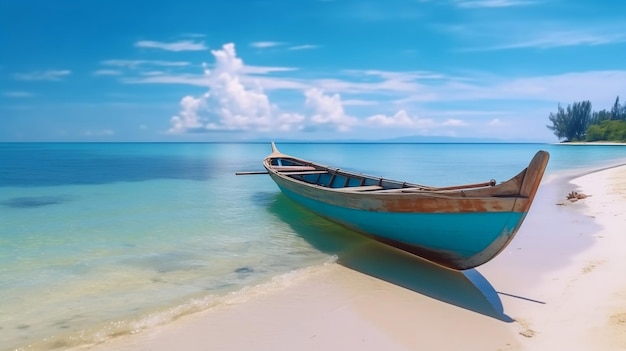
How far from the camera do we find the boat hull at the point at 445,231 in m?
5.16

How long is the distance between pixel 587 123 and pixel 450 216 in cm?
12214

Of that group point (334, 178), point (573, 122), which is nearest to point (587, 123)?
point (573, 122)

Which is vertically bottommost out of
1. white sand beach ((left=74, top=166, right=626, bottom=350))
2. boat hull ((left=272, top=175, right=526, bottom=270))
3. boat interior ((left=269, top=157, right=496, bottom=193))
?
white sand beach ((left=74, top=166, right=626, bottom=350))

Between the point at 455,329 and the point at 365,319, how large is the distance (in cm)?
103

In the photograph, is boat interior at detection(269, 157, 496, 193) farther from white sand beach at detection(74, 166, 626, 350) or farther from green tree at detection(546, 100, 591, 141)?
green tree at detection(546, 100, 591, 141)

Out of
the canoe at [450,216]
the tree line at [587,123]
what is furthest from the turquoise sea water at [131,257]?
the tree line at [587,123]

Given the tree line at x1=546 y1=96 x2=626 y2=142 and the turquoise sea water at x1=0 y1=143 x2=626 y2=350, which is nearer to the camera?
the turquoise sea water at x1=0 y1=143 x2=626 y2=350

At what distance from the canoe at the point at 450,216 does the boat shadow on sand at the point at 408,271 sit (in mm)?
320

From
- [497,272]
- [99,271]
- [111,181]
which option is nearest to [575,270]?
[497,272]

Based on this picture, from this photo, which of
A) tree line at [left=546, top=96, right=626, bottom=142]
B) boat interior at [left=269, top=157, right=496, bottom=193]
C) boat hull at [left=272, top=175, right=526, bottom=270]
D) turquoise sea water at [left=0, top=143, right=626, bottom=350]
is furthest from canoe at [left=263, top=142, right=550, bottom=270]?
tree line at [left=546, top=96, right=626, bottom=142]

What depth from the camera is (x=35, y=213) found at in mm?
12102

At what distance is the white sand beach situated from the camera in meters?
4.24

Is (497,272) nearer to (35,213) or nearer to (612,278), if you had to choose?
(612,278)

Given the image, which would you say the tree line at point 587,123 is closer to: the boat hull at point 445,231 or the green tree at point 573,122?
the green tree at point 573,122
